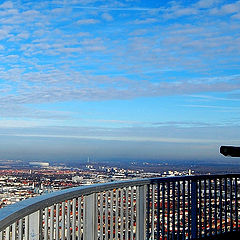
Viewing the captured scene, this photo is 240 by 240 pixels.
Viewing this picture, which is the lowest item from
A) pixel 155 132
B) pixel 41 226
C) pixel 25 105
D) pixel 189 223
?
pixel 189 223

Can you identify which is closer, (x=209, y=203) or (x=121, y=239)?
(x=121, y=239)

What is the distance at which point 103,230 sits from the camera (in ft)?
13.3

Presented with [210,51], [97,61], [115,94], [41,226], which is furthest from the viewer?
[115,94]

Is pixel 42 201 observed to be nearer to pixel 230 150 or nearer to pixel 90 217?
pixel 90 217

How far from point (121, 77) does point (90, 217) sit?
50.0ft

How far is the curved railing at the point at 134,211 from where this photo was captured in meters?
2.73

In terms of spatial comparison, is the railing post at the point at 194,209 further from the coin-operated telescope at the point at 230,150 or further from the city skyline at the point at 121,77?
the city skyline at the point at 121,77

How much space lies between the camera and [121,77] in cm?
1878

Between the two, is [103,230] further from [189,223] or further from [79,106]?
[79,106]

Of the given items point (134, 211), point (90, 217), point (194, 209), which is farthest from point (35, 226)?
point (194, 209)

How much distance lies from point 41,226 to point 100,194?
1229 mm

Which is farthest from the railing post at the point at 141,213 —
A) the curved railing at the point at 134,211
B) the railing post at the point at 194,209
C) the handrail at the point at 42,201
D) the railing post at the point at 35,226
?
the railing post at the point at 35,226

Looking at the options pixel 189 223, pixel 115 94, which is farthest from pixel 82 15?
pixel 115 94

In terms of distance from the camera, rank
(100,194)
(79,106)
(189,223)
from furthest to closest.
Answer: (79,106) < (189,223) < (100,194)
